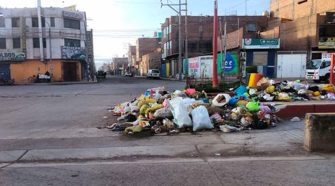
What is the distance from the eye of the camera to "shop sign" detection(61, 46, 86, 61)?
5564 centimetres

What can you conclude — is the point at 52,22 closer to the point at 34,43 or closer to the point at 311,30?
the point at 34,43

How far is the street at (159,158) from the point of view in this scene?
5949 mm

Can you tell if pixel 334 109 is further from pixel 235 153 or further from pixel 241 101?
pixel 235 153

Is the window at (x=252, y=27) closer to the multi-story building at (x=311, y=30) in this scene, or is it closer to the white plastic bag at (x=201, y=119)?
the multi-story building at (x=311, y=30)

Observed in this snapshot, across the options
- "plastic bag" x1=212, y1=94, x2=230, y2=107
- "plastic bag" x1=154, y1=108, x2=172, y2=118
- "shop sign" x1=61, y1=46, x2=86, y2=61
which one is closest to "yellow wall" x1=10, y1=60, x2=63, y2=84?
"shop sign" x1=61, y1=46, x2=86, y2=61

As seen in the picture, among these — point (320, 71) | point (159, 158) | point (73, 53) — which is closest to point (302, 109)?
point (159, 158)

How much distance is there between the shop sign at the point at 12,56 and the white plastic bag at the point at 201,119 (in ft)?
163

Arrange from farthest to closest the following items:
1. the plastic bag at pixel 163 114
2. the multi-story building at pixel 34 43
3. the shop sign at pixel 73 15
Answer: the shop sign at pixel 73 15 < the multi-story building at pixel 34 43 < the plastic bag at pixel 163 114

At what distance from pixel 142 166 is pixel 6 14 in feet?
181

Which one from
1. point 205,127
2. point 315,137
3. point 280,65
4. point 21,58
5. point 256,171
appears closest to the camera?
point 256,171

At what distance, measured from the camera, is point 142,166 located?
6.75m

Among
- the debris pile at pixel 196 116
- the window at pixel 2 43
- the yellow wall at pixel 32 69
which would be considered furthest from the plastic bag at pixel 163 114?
the window at pixel 2 43

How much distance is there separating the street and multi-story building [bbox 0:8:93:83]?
152ft

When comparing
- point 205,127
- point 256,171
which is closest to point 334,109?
point 205,127
